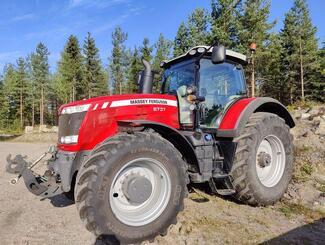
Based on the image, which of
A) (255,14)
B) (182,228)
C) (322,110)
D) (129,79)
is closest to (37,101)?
(129,79)

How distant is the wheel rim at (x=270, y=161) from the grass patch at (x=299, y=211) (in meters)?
0.44

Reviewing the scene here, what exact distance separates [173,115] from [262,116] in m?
1.54

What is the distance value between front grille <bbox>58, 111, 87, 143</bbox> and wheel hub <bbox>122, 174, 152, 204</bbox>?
917 mm

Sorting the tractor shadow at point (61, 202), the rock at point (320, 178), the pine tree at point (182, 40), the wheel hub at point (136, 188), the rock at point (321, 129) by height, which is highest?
the pine tree at point (182, 40)

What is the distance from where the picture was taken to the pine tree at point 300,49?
33062mm

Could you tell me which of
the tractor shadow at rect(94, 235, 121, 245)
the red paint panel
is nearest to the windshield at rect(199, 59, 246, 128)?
the red paint panel

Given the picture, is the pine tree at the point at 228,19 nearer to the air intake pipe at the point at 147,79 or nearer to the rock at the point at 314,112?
the rock at the point at 314,112

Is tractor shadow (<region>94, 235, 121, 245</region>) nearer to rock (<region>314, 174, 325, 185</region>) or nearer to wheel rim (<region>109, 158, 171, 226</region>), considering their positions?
wheel rim (<region>109, 158, 171, 226</region>)

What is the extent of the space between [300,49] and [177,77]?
31844 mm

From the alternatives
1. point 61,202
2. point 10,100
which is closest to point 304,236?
point 61,202

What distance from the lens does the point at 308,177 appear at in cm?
601

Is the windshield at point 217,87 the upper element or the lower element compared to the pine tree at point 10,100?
lower

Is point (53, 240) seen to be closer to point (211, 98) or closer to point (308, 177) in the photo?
point (211, 98)

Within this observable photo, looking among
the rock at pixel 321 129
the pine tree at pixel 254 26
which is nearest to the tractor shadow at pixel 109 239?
the rock at pixel 321 129
